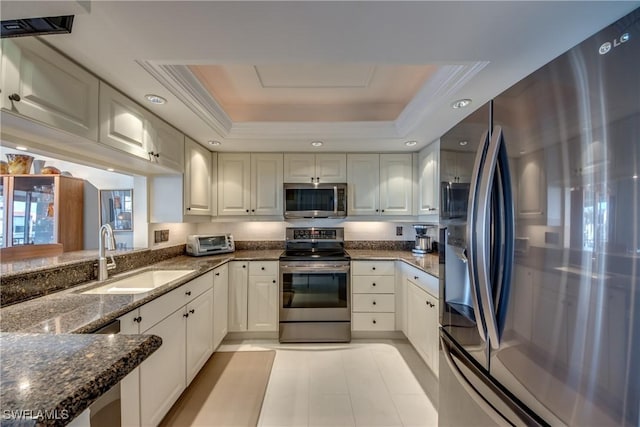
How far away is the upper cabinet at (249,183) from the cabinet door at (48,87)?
1626 mm

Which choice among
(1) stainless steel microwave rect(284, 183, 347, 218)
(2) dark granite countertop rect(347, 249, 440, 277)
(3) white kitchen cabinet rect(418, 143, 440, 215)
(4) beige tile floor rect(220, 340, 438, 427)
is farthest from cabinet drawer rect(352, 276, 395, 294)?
(3) white kitchen cabinet rect(418, 143, 440, 215)

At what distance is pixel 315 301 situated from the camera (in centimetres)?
272

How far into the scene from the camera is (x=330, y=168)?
3061 mm

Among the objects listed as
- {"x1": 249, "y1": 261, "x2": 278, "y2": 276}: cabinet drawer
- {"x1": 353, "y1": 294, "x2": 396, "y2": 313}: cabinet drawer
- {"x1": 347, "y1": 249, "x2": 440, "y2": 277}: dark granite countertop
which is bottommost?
{"x1": 353, "y1": 294, "x2": 396, "y2": 313}: cabinet drawer

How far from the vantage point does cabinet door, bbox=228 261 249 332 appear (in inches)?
107

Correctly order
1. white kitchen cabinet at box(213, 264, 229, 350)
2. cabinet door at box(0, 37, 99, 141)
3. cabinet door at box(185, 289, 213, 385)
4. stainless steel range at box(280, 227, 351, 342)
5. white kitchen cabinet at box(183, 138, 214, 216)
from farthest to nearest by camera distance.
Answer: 1. stainless steel range at box(280, 227, 351, 342)
2. white kitchen cabinet at box(183, 138, 214, 216)
3. white kitchen cabinet at box(213, 264, 229, 350)
4. cabinet door at box(185, 289, 213, 385)
5. cabinet door at box(0, 37, 99, 141)

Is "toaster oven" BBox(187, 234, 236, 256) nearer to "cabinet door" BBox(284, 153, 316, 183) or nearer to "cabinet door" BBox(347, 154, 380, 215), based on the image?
"cabinet door" BBox(284, 153, 316, 183)

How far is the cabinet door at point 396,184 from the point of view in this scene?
3.07m

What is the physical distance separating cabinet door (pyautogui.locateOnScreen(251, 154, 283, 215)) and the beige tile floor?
155 cm

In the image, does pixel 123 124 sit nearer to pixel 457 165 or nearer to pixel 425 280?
pixel 457 165

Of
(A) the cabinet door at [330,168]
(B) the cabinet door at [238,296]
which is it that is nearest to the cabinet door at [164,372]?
(B) the cabinet door at [238,296]

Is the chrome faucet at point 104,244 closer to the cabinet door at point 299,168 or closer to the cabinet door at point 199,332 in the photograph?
the cabinet door at point 199,332

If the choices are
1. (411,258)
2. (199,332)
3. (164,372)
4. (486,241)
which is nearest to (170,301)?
(164,372)

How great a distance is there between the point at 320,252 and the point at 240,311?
1100 millimetres
